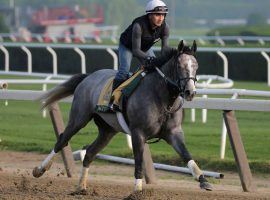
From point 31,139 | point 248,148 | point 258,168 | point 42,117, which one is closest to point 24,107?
point 42,117

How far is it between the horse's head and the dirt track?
1.03 m

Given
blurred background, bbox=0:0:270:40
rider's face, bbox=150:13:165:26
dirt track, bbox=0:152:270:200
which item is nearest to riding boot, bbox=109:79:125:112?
rider's face, bbox=150:13:165:26

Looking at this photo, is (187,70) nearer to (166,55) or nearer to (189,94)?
(189,94)

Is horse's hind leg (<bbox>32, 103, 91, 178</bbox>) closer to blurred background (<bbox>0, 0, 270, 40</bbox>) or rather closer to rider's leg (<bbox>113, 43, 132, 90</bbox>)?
rider's leg (<bbox>113, 43, 132, 90</bbox>)

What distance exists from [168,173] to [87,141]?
8.90 feet

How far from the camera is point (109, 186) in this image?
10312 millimetres

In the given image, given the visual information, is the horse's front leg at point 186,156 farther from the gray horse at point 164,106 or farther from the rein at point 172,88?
the rein at point 172,88

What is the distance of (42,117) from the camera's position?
56.6 feet

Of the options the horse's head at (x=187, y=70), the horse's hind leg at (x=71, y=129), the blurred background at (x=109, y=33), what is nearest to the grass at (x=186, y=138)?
the horse's hind leg at (x=71, y=129)

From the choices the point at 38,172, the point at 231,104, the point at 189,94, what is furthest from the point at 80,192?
the point at 189,94

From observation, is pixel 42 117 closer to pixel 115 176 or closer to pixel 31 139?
pixel 31 139

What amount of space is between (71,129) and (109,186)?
66cm

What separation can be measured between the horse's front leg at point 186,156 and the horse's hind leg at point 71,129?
122 cm

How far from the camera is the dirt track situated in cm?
959
